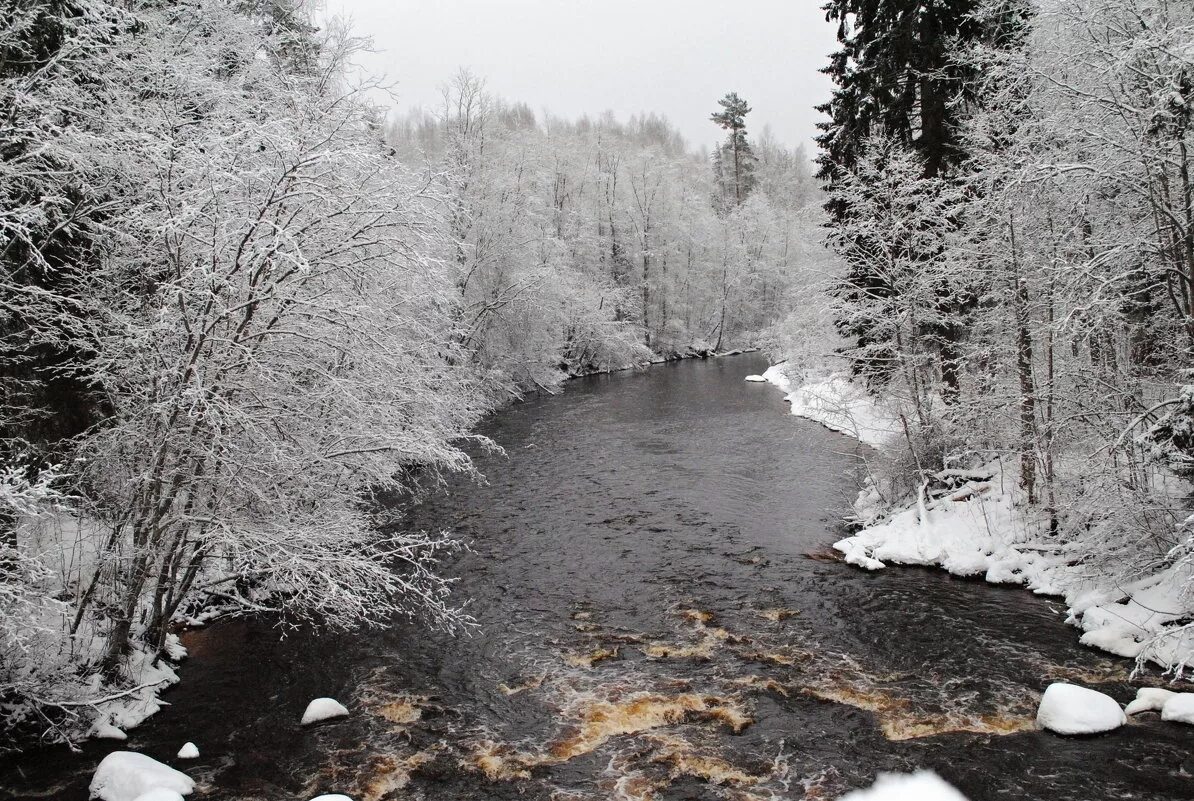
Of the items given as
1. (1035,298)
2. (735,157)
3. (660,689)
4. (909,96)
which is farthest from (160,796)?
(735,157)

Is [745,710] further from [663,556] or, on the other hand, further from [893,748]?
[663,556]

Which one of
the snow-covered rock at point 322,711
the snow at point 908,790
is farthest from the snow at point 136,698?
the snow at point 908,790

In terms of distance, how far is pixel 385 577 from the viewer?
8055 millimetres

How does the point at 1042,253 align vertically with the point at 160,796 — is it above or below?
above

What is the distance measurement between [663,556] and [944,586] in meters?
4.59

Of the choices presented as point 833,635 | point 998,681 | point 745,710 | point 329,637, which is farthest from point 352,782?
point 998,681

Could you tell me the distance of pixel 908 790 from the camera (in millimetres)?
6293

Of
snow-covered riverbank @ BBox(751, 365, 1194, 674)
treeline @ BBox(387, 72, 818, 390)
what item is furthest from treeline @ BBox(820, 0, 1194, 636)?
treeline @ BBox(387, 72, 818, 390)

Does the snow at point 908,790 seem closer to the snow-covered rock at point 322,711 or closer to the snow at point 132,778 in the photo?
the snow-covered rock at point 322,711

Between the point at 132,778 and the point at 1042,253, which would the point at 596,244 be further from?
the point at 132,778

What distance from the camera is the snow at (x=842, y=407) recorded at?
46.8 ft

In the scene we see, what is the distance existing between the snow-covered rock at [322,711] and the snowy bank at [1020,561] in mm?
8492

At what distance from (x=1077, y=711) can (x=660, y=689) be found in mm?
4290

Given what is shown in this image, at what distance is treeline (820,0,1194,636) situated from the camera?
7648 mm
